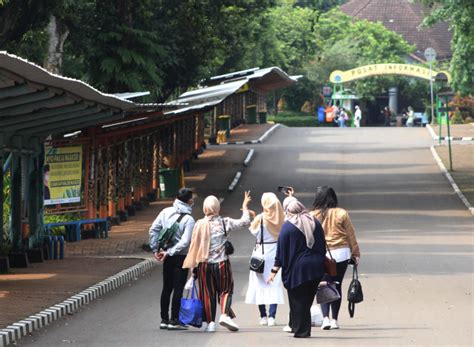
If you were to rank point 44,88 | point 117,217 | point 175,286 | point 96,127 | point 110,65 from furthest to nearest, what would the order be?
point 110,65 → point 117,217 → point 96,127 → point 44,88 → point 175,286

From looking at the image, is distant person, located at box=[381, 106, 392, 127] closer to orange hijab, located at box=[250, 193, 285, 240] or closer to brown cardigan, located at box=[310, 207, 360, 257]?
orange hijab, located at box=[250, 193, 285, 240]

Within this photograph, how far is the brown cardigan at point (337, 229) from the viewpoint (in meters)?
14.2

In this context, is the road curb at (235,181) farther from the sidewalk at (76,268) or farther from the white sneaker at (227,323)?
the white sneaker at (227,323)

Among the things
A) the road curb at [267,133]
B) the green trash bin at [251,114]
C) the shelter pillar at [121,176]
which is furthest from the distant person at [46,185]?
the green trash bin at [251,114]

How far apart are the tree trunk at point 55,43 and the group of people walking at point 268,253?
50.8ft

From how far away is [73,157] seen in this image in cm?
2639

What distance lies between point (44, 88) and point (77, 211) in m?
10.6

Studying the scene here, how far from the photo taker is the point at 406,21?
99.8m

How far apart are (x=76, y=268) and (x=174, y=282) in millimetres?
6589

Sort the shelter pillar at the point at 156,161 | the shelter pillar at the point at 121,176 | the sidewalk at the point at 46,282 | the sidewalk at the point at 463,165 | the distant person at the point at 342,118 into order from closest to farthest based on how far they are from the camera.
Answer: the sidewalk at the point at 46,282, the shelter pillar at the point at 121,176, the shelter pillar at the point at 156,161, the sidewalk at the point at 463,165, the distant person at the point at 342,118

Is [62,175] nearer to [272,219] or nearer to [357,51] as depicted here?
[272,219]

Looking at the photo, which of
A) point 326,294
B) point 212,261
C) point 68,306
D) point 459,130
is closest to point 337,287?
point 326,294

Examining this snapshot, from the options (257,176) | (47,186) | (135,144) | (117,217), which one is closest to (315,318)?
(47,186)

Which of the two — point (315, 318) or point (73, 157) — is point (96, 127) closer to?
point (73, 157)
